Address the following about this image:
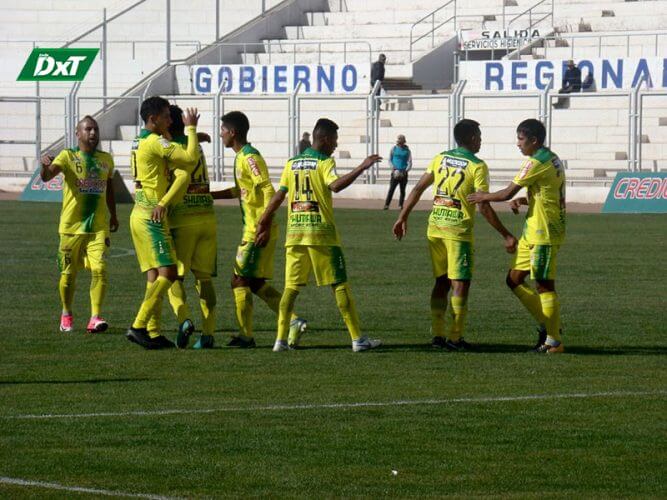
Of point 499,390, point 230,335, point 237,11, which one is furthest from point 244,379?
point 237,11

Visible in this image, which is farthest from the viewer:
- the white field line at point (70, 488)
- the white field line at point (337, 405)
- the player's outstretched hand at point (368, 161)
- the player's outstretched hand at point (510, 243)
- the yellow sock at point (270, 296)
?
the yellow sock at point (270, 296)

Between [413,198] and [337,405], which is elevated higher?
[413,198]

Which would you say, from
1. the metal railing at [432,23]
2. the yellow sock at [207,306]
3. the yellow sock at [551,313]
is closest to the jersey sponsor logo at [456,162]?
the yellow sock at [551,313]

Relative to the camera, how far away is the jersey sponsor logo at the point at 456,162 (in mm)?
11773

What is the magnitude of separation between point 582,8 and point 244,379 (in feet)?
121

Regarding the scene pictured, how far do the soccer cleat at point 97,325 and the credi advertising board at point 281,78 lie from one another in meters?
31.5

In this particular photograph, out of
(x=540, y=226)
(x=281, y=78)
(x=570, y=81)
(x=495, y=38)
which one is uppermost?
(x=495, y=38)

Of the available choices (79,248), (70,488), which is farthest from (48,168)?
(70,488)

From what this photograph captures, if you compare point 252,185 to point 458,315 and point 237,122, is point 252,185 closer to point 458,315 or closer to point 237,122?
point 237,122

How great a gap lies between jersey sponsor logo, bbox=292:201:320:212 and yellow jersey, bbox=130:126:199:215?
0.91 m

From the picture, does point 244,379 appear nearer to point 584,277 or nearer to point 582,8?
point 584,277

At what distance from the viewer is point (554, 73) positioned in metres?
41.7

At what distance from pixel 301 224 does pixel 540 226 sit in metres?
1.94

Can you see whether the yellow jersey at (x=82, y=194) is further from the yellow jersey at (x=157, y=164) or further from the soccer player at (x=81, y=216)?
the yellow jersey at (x=157, y=164)
